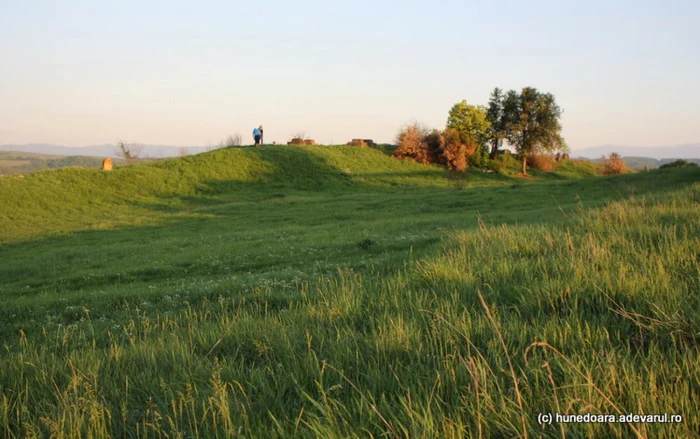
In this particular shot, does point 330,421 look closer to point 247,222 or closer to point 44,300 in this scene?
point 44,300

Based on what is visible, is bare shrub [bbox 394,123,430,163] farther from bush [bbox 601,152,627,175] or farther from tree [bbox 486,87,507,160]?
bush [bbox 601,152,627,175]

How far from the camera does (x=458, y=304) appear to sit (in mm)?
5094

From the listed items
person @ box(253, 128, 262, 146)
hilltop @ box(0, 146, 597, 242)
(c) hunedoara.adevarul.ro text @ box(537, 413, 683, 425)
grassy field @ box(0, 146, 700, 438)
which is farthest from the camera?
person @ box(253, 128, 262, 146)

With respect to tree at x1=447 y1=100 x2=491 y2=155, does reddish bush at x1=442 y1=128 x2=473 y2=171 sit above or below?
below

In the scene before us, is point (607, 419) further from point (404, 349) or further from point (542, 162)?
point (542, 162)

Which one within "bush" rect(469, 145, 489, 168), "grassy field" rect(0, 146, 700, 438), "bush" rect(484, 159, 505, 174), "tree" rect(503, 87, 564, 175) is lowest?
"grassy field" rect(0, 146, 700, 438)

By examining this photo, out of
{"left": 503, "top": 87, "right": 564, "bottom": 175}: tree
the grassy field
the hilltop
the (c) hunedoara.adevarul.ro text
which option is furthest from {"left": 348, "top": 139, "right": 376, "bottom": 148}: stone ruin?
the (c) hunedoara.adevarul.ro text

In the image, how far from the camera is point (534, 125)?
66500 millimetres

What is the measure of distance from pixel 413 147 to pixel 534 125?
16.8 m

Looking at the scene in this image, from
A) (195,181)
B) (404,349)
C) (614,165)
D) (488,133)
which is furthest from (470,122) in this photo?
(404,349)

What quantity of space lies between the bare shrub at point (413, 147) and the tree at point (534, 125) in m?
12.2

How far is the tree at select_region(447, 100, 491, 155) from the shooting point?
219ft

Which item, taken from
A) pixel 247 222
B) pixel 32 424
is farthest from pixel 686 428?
pixel 247 222

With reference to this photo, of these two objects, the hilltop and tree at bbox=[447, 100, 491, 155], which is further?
tree at bbox=[447, 100, 491, 155]
